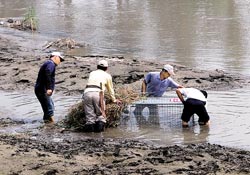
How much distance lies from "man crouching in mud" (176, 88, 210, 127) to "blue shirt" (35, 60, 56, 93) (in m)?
2.29

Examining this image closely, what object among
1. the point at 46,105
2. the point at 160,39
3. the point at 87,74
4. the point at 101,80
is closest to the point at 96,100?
the point at 101,80

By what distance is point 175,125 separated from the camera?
11.1 metres

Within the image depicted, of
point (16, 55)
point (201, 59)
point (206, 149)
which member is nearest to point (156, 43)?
point (201, 59)

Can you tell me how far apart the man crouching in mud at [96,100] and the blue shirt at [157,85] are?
1.17 meters

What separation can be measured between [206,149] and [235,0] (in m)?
33.1

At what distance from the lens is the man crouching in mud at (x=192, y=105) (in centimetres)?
1075

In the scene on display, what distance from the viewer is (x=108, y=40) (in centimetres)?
2456

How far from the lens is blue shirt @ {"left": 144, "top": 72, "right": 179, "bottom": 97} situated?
1154 cm

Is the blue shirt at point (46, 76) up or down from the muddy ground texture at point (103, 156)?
up

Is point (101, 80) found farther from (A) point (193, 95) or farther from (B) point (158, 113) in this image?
(A) point (193, 95)

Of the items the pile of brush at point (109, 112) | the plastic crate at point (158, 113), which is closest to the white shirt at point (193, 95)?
the plastic crate at point (158, 113)

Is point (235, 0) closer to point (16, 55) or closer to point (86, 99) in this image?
point (16, 55)

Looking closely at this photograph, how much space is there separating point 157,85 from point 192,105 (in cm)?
109

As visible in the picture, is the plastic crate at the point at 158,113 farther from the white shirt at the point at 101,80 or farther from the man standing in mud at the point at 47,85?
the man standing in mud at the point at 47,85
